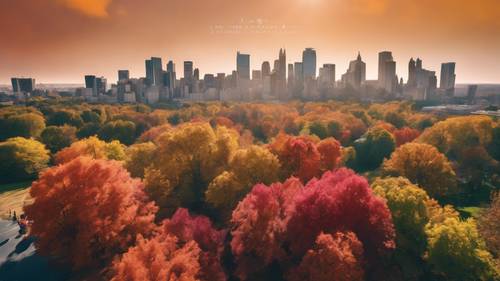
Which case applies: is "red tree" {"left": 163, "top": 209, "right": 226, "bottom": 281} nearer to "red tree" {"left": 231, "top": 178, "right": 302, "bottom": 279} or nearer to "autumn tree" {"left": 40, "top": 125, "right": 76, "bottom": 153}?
"red tree" {"left": 231, "top": 178, "right": 302, "bottom": 279}

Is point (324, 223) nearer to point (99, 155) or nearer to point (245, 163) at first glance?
point (245, 163)

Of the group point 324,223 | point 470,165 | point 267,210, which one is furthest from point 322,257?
point 470,165

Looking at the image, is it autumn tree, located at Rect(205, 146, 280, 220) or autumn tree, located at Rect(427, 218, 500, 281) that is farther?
autumn tree, located at Rect(205, 146, 280, 220)

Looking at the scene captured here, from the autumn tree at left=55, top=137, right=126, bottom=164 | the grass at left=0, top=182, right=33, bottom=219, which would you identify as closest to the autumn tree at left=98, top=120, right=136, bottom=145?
the grass at left=0, top=182, right=33, bottom=219

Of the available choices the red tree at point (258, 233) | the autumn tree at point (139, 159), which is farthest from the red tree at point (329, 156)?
the autumn tree at point (139, 159)

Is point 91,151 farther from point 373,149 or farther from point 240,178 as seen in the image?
point 373,149

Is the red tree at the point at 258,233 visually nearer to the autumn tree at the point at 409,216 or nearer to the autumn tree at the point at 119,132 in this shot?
the autumn tree at the point at 409,216

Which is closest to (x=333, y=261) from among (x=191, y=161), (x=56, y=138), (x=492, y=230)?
(x=492, y=230)
